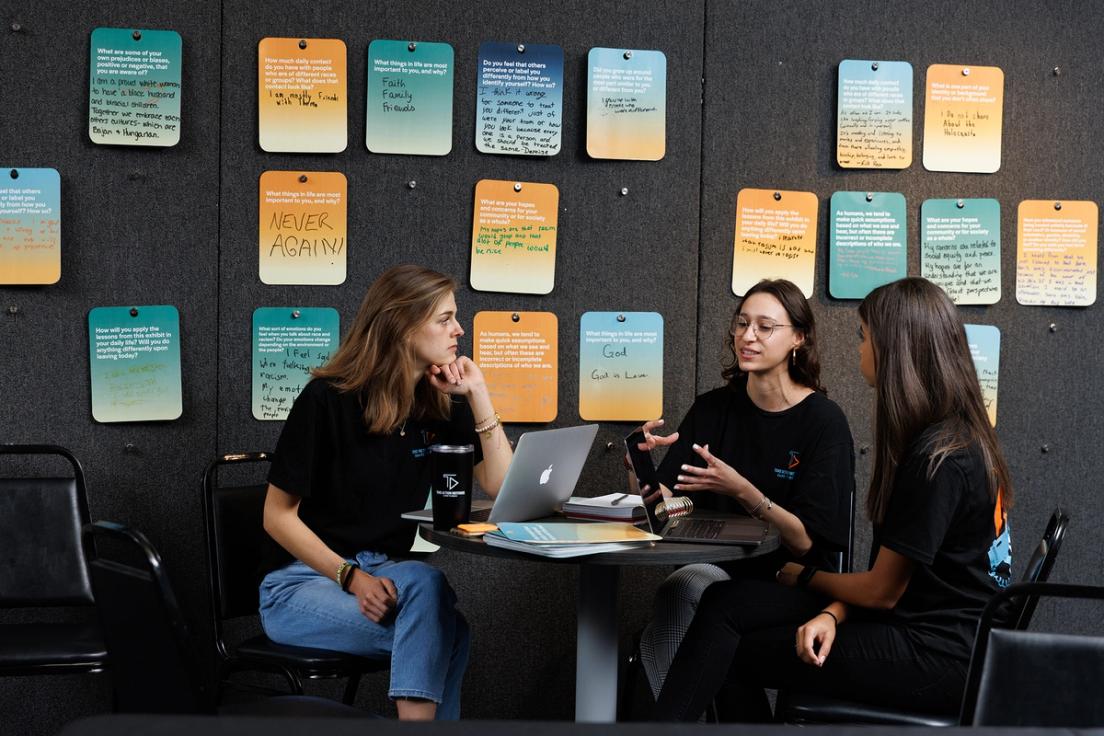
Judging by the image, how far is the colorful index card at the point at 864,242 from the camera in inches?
122

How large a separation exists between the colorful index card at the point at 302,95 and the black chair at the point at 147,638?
1.72m

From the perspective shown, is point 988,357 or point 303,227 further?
point 988,357

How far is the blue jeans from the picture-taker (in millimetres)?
2049

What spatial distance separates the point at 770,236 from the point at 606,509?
1239mm

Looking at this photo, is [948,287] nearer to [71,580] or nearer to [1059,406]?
[1059,406]

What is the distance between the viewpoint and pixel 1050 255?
3160 mm

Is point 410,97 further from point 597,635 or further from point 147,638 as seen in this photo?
point 147,638

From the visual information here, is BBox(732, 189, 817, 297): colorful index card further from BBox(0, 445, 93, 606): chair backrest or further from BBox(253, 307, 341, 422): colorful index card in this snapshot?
BBox(0, 445, 93, 606): chair backrest

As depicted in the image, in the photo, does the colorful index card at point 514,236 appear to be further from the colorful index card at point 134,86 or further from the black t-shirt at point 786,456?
the colorful index card at point 134,86

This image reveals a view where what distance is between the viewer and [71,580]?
8.62ft

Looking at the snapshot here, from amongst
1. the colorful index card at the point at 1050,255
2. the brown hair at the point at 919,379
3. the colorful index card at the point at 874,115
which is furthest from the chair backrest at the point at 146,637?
the colorful index card at the point at 1050,255

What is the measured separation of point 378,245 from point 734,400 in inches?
43.8

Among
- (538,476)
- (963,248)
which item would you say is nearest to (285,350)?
(538,476)

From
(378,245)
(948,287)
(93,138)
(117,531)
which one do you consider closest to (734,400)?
(948,287)
